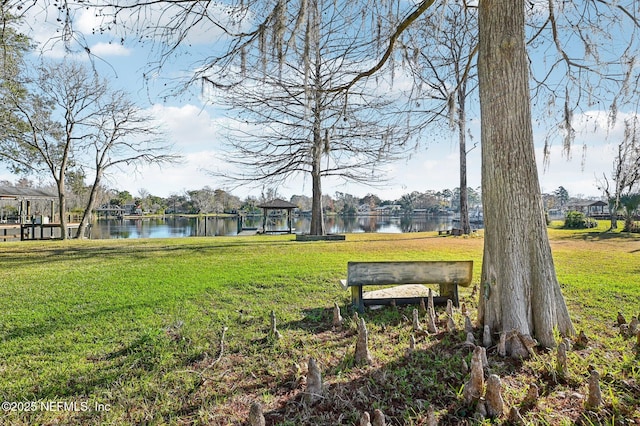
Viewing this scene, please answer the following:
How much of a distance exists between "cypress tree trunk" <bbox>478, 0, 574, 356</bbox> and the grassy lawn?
1.14 ft

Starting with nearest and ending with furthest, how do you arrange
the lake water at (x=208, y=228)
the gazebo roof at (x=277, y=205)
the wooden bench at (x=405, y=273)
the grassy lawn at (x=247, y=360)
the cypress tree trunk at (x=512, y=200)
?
1. the grassy lawn at (x=247, y=360)
2. the cypress tree trunk at (x=512, y=200)
3. the wooden bench at (x=405, y=273)
4. the gazebo roof at (x=277, y=205)
5. the lake water at (x=208, y=228)

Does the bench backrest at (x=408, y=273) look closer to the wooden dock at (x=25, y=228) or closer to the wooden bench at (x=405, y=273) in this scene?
the wooden bench at (x=405, y=273)

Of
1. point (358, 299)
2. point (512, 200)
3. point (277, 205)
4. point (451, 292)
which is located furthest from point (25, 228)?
point (512, 200)

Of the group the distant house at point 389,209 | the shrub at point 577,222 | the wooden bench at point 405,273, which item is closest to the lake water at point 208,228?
the shrub at point 577,222

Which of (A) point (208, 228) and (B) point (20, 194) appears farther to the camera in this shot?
(A) point (208, 228)

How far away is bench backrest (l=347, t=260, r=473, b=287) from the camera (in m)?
4.27

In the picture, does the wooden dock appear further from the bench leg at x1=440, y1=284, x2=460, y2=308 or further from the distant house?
the distant house

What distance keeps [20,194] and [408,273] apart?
27.2 meters

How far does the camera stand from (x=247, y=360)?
3.09 m

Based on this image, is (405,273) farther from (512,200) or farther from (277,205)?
(277,205)

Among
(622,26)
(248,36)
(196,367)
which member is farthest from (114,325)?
(622,26)

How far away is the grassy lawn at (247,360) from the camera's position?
7.44 ft

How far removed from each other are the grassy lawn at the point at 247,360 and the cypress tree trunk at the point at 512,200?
35 centimetres

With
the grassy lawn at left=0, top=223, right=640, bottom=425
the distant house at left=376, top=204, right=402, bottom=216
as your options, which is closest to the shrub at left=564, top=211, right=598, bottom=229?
the grassy lawn at left=0, top=223, right=640, bottom=425
